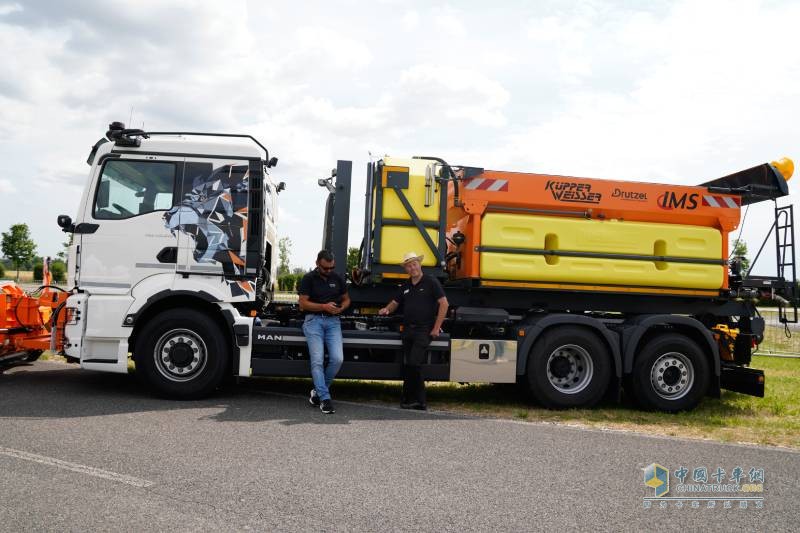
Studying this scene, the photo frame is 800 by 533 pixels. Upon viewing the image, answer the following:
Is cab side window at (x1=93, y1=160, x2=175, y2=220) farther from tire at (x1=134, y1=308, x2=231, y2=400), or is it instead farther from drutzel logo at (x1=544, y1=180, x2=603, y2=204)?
drutzel logo at (x1=544, y1=180, x2=603, y2=204)

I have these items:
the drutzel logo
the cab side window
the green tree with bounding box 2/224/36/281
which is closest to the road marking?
the cab side window

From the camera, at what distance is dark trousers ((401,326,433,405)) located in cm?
703

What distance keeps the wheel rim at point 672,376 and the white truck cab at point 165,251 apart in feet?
17.0

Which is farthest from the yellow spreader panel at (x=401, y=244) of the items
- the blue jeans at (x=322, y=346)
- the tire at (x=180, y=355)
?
the tire at (x=180, y=355)

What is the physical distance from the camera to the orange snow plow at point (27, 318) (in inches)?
292

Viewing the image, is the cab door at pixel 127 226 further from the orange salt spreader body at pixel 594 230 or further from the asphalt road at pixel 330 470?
the orange salt spreader body at pixel 594 230

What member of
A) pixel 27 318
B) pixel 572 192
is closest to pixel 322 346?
pixel 572 192

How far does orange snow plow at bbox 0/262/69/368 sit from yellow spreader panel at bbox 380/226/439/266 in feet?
12.8

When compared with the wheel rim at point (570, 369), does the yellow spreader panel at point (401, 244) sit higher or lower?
higher

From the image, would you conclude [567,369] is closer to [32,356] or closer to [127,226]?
[127,226]

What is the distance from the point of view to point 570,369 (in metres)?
7.50

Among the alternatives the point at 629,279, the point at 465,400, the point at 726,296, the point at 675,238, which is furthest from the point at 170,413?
the point at 726,296

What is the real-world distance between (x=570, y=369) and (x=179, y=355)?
4.80m

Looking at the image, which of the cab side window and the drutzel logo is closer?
the cab side window
